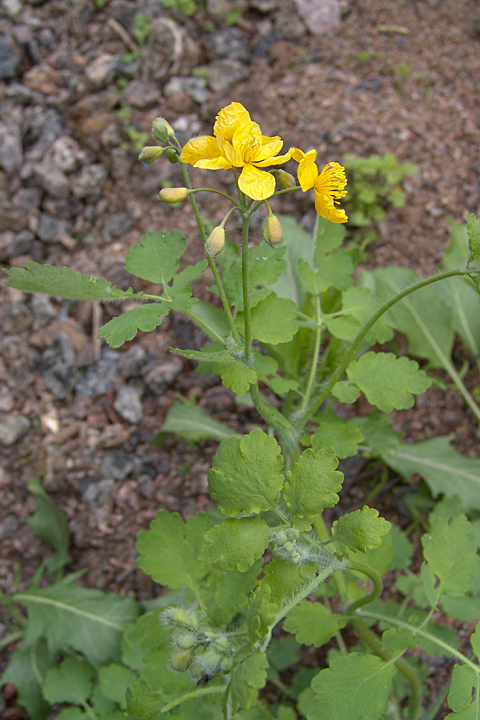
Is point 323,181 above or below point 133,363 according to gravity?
above

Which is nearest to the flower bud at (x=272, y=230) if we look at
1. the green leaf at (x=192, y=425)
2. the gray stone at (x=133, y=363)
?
the green leaf at (x=192, y=425)

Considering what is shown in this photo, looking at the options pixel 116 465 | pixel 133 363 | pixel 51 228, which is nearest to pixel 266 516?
pixel 116 465

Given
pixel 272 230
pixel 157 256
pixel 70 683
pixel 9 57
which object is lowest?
pixel 70 683

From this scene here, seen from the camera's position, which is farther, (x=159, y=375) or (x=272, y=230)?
(x=159, y=375)

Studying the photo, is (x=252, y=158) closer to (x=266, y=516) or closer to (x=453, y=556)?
(x=266, y=516)

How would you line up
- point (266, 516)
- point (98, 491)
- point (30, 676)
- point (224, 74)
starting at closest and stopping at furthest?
1. point (266, 516)
2. point (30, 676)
3. point (98, 491)
4. point (224, 74)

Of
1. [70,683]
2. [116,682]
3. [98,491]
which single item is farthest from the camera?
[98,491]

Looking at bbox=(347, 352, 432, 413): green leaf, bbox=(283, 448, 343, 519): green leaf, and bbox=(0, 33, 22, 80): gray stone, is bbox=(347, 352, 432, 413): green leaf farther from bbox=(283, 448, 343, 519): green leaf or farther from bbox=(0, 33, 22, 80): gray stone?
bbox=(0, 33, 22, 80): gray stone

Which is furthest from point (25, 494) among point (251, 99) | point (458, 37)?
point (458, 37)
